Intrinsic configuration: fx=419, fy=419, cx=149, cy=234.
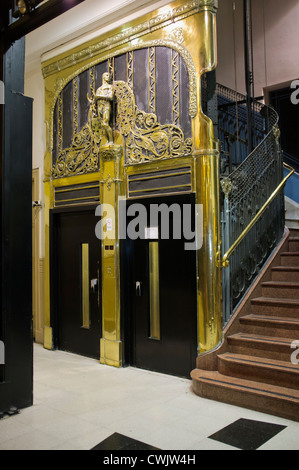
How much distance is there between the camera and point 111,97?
17.0 ft

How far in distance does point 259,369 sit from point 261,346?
1.01ft

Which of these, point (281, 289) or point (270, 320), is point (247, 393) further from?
point (281, 289)

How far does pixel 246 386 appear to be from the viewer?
3.58m

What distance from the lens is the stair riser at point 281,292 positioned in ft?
14.8

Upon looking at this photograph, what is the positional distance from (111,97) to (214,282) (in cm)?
263

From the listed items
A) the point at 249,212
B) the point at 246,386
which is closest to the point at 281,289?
the point at 249,212

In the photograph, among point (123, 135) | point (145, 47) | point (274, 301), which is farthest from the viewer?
point (123, 135)

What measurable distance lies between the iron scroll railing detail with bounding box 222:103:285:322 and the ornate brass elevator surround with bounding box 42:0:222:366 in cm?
19

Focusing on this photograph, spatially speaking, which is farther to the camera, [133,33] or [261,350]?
[133,33]

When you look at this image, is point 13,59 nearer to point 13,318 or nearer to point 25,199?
point 25,199

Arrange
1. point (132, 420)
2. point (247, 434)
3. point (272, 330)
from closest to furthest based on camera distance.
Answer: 1. point (247, 434)
2. point (132, 420)
3. point (272, 330)
